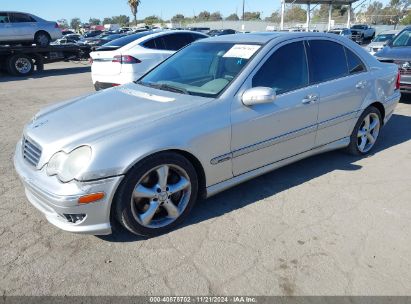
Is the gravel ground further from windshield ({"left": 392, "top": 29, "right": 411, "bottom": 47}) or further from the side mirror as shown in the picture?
windshield ({"left": 392, "top": 29, "right": 411, "bottom": 47})

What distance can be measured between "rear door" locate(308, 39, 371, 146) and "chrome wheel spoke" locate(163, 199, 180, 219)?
6.32 ft

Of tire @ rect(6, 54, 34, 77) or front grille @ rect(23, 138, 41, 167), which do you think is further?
tire @ rect(6, 54, 34, 77)

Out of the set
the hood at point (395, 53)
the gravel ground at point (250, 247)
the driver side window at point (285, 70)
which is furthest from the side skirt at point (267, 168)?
the hood at point (395, 53)

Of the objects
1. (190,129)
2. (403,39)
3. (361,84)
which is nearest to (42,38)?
(403,39)

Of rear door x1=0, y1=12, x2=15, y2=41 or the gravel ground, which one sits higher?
rear door x1=0, y1=12, x2=15, y2=41

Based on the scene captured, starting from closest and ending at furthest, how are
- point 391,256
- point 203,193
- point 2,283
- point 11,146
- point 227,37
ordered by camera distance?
point 2,283 → point 391,256 → point 203,193 → point 227,37 → point 11,146

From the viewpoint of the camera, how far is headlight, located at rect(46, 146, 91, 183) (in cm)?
260

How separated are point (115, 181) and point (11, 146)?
349 cm

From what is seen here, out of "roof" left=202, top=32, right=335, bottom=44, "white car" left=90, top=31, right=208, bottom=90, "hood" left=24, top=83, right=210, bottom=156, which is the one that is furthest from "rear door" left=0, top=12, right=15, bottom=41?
"roof" left=202, top=32, right=335, bottom=44

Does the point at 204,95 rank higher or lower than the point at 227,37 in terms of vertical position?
lower

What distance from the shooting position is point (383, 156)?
15.9 ft

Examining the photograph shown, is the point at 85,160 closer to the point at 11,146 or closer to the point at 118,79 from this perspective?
the point at 11,146

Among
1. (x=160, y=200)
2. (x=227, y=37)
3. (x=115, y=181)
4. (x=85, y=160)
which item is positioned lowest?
(x=160, y=200)

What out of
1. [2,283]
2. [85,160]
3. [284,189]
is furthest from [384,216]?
[2,283]
